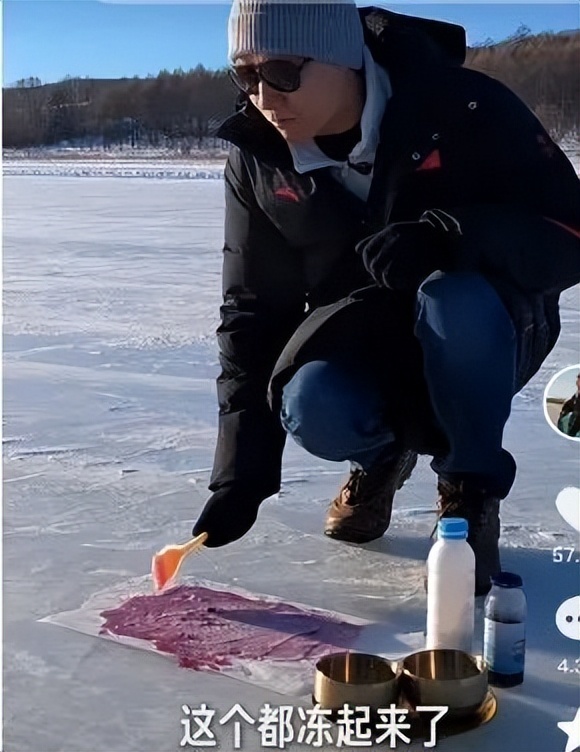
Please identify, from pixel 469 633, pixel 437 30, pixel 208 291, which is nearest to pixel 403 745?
pixel 469 633

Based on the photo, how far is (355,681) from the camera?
1189mm

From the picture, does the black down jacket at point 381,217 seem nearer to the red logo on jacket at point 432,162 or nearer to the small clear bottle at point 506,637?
the red logo on jacket at point 432,162

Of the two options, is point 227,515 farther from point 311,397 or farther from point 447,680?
point 447,680

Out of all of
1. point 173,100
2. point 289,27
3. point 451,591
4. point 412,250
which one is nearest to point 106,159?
point 173,100

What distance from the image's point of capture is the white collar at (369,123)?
139 cm

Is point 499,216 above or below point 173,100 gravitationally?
below

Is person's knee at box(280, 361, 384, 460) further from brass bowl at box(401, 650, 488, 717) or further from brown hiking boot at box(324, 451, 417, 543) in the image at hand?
brass bowl at box(401, 650, 488, 717)

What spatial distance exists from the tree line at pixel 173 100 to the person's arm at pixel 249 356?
0.09 meters

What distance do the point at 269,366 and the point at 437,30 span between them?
1.54 ft

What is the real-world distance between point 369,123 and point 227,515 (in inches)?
21.0

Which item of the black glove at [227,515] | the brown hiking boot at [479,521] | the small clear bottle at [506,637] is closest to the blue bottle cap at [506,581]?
the small clear bottle at [506,637]

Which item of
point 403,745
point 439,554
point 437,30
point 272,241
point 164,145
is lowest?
point 403,745

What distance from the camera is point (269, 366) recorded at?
4.95ft

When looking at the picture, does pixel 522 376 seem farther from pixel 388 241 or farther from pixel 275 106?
pixel 275 106
